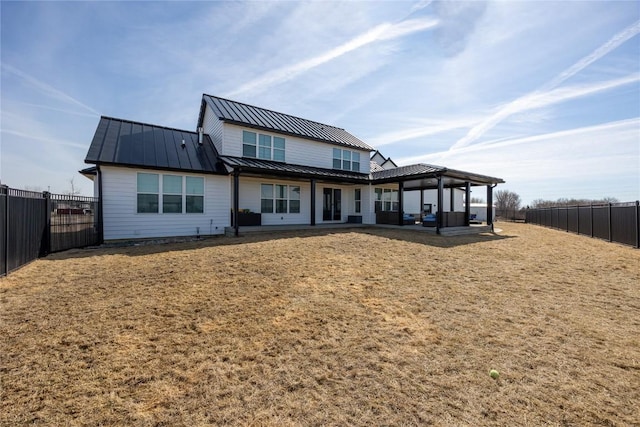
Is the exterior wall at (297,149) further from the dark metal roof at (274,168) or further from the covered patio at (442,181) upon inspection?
the covered patio at (442,181)

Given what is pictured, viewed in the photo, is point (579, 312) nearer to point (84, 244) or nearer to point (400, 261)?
point (400, 261)

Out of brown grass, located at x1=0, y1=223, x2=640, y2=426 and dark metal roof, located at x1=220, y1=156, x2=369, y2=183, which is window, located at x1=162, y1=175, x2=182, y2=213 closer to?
dark metal roof, located at x1=220, y1=156, x2=369, y2=183

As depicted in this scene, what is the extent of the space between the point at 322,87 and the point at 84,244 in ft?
39.1

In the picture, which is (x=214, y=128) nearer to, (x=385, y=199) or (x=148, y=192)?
(x=148, y=192)

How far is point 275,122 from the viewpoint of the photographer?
15812 millimetres

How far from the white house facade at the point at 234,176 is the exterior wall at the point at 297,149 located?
52mm

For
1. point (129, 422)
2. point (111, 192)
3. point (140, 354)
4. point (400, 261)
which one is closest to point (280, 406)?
point (129, 422)

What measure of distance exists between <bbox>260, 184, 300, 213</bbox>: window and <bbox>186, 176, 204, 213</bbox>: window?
10.6 feet

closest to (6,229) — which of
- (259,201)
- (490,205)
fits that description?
(259,201)

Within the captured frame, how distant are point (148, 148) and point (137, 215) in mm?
3111

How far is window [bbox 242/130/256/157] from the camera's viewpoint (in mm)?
14102

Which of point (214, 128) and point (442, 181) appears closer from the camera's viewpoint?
point (442, 181)

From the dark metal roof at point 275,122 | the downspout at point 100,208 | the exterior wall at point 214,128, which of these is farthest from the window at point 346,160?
the downspout at point 100,208

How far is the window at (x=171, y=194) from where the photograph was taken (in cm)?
1147
